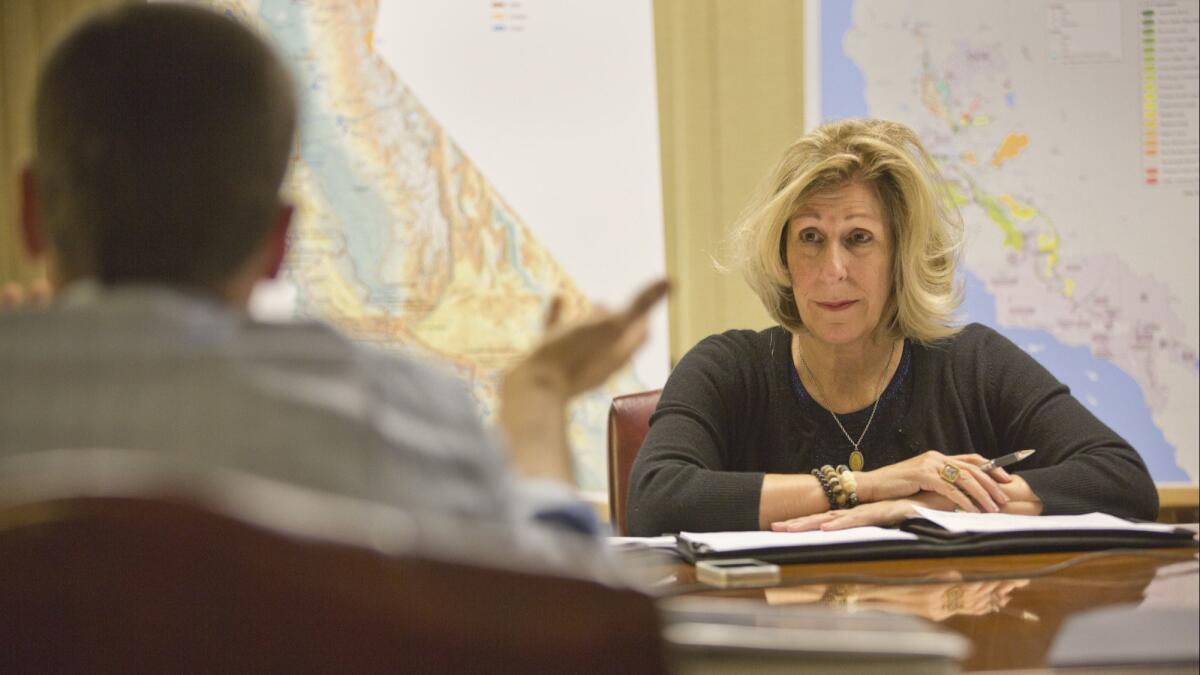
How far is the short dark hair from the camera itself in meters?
0.76

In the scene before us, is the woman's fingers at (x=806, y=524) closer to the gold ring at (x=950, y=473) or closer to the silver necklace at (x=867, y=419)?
the gold ring at (x=950, y=473)

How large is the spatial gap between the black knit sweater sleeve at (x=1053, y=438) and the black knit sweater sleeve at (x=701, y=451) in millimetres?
453

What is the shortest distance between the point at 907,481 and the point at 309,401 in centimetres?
151

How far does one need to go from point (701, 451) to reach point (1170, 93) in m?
2.14

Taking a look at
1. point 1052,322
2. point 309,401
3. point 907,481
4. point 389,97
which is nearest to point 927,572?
point 907,481

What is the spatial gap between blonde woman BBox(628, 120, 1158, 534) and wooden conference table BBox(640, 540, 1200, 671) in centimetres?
62

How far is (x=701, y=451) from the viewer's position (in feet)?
7.20

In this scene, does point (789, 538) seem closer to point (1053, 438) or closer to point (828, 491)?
point (828, 491)

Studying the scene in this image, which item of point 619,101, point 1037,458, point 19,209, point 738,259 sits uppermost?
point 619,101

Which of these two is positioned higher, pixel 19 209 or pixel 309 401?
pixel 19 209

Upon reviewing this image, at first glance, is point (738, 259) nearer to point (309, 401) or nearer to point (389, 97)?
point (389, 97)

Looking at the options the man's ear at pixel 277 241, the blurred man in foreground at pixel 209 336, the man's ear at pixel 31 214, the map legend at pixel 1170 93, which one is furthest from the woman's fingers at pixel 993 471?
the map legend at pixel 1170 93

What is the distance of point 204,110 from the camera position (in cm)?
77

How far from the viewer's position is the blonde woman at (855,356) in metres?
2.29
